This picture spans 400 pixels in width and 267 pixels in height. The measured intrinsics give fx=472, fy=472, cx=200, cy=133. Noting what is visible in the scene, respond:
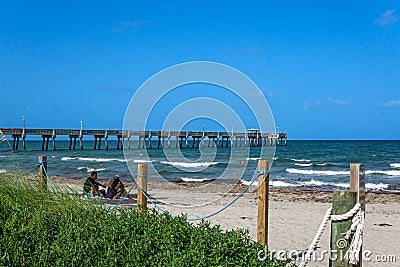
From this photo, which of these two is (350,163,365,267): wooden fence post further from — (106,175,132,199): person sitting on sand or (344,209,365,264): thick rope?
(106,175,132,199): person sitting on sand

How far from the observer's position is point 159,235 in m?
4.33

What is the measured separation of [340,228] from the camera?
3.20 metres

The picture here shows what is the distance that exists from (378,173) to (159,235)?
2781 cm

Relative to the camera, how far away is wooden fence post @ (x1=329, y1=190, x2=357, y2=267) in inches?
123

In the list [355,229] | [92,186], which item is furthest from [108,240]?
[92,186]

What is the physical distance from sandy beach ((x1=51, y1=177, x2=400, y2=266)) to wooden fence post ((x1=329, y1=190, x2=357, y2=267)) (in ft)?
11.9

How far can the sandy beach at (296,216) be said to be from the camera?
8.15 meters

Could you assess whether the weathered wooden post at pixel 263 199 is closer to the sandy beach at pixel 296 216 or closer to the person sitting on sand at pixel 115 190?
the sandy beach at pixel 296 216

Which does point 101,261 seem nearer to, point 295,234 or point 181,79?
point 181,79

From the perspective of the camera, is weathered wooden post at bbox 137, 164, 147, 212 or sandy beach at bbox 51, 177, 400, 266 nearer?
weathered wooden post at bbox 137, 164, 147, 212

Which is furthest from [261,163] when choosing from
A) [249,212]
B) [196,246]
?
[249,212]

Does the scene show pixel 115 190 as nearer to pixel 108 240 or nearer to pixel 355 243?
pixel 108 240

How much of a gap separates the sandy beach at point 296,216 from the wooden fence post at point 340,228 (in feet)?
11.9

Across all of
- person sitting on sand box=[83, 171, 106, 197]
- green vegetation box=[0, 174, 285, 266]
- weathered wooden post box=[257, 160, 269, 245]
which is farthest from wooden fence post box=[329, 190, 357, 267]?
person sitting on sand box=[83, 171, 106, 197]
